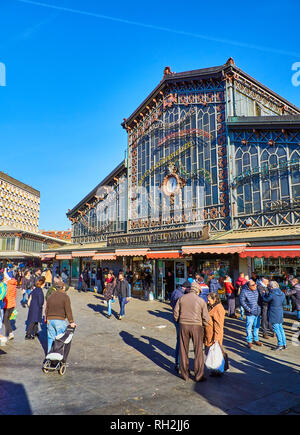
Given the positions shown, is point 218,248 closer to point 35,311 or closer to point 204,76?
point 35,311

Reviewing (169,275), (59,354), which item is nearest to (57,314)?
(59,354)

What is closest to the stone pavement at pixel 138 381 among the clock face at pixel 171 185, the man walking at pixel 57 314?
the man walking at pixel 57 314

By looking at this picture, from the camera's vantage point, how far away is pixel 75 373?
6.32 meters

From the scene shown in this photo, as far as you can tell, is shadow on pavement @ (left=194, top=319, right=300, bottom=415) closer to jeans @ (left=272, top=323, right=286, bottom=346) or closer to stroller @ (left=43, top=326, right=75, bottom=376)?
jeans @ (left=272, top=323, right=286, bottom=346)

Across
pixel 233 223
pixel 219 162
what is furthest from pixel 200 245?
pixel 219 162

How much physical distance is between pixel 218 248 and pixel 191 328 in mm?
8519

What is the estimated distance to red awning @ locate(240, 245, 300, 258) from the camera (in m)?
11.6

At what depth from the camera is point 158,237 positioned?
18703 mm

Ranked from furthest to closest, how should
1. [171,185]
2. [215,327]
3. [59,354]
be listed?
[171,185] → [215,327] → [59,354]

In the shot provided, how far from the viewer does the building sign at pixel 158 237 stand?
16328 millimetres

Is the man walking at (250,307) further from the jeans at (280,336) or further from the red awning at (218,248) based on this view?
the red awning at (218,248)

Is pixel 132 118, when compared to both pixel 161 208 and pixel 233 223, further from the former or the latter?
pixel 233 223

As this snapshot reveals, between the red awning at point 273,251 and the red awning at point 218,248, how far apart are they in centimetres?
29

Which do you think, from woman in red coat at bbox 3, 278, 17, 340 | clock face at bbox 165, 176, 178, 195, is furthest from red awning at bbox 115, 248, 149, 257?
woman in red coat at bbox 3, 278, 17, 340
